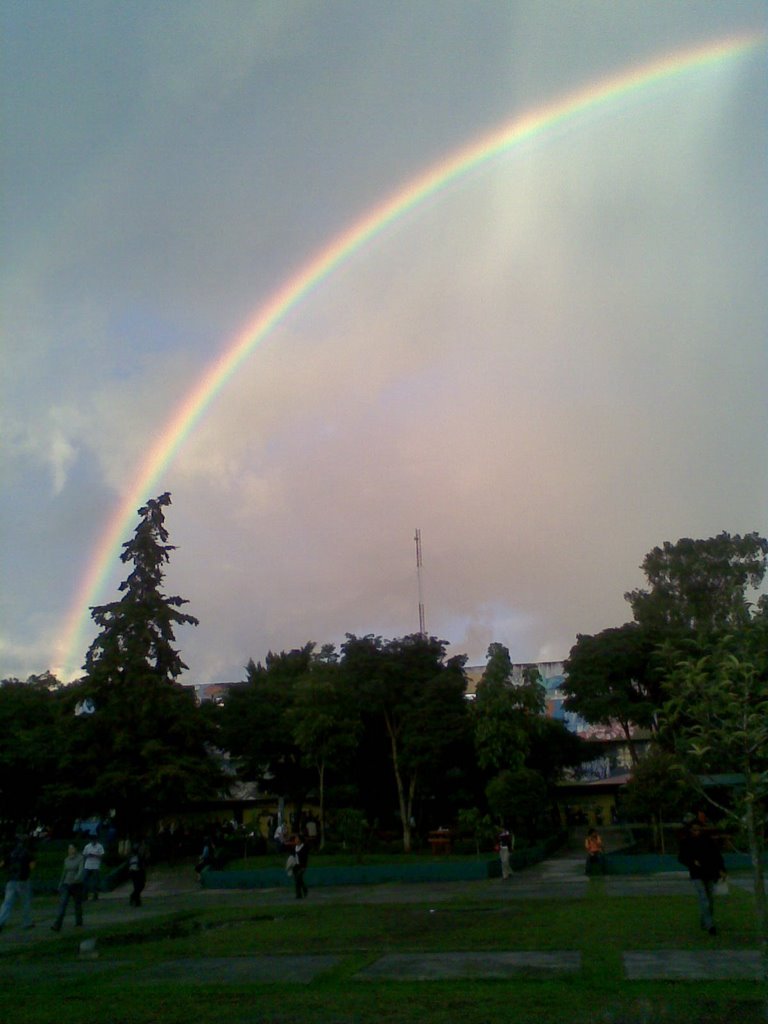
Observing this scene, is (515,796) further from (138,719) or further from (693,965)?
(693,965)

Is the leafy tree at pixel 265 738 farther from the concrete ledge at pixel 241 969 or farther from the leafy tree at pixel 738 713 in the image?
the leafy tree at pixel 738 713

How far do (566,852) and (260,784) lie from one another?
1718 cm

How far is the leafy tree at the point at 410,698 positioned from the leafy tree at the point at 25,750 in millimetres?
12272

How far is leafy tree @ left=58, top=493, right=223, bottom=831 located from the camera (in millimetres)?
33375

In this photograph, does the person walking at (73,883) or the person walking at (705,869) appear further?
the person walking at (73,883)

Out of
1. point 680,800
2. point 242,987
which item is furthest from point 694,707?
point 680,800

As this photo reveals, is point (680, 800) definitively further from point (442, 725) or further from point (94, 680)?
point (94, 680)

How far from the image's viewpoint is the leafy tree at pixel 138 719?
109 ft

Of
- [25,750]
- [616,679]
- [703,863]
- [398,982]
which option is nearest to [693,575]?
[616,679]

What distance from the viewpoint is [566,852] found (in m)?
36.0

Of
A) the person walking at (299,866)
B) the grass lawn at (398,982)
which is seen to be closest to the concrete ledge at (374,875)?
the person walking at (299,866)

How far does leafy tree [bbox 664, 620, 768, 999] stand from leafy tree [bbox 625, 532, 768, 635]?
42462mm

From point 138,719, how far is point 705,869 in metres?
26.2

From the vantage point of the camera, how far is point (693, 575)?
50625 millimetres
